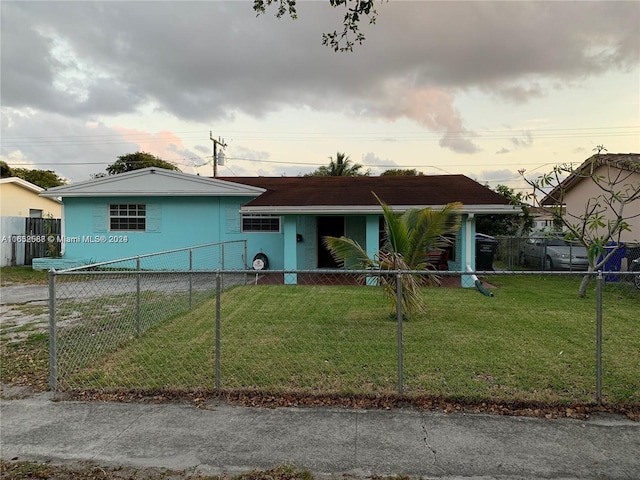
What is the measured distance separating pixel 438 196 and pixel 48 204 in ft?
73.8

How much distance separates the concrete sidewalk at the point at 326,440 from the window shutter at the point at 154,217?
12913 millimetres

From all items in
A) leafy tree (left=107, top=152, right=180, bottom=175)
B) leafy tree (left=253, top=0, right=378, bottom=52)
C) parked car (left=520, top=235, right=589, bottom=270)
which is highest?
leafy tree (left=107, top=152, right=180, bottom=175)

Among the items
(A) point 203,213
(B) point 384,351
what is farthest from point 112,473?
(A) point 203,213

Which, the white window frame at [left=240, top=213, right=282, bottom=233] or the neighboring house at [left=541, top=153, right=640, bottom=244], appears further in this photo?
the white window frame at [left=240, top=213, right=282, bottom=233]

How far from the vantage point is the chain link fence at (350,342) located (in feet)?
16.3

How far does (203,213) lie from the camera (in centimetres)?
1673

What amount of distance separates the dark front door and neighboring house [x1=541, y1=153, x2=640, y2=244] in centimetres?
670

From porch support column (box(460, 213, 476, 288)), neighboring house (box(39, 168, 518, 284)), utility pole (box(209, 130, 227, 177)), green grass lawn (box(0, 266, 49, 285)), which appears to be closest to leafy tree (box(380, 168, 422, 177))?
utility pole (box(209, 130, 227, 177))

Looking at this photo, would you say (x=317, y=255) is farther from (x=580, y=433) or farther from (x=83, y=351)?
(x=580, y=433)

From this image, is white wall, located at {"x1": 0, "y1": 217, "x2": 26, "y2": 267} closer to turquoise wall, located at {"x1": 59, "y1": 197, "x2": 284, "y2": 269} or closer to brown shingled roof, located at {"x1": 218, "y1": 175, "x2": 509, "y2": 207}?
turquoise wall, located at {"x1": 59, "y1": 197, "x2": 284, "y2": 269}

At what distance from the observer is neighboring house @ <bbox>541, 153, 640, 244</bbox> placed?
1445 cm

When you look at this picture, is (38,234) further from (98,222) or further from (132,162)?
(132,162)

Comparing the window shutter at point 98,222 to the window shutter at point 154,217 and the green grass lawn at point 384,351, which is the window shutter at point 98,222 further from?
the green grass lawn at point 384,351

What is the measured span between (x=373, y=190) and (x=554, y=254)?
7034 mm
